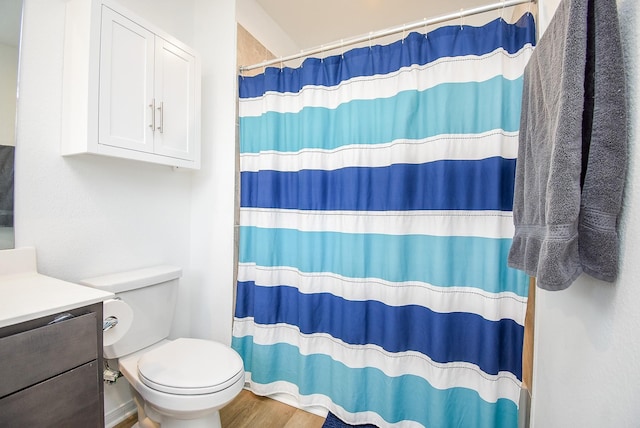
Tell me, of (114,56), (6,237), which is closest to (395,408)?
(6,237)

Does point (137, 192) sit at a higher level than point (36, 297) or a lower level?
higher

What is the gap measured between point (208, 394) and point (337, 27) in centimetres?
247

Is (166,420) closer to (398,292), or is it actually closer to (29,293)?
(29,293)

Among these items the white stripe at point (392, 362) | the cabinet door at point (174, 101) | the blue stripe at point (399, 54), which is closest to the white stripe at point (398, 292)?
the white stripe at point (392, 362)

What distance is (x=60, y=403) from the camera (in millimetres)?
743

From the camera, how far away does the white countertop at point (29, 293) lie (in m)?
0.70

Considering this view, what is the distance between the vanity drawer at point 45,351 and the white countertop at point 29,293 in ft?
0.15

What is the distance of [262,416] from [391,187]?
1.44 m

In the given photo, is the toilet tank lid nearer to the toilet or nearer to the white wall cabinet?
the toilet

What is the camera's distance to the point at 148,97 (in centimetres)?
130

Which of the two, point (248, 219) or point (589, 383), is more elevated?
point (248, 219)

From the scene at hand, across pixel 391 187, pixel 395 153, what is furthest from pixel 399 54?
pixel 391 187

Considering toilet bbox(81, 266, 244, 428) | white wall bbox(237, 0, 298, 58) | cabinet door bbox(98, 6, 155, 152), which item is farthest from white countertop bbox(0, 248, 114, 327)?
white wall bbox(237, 0, 298, 58)

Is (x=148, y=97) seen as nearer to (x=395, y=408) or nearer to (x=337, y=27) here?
(x=337, y=27)
